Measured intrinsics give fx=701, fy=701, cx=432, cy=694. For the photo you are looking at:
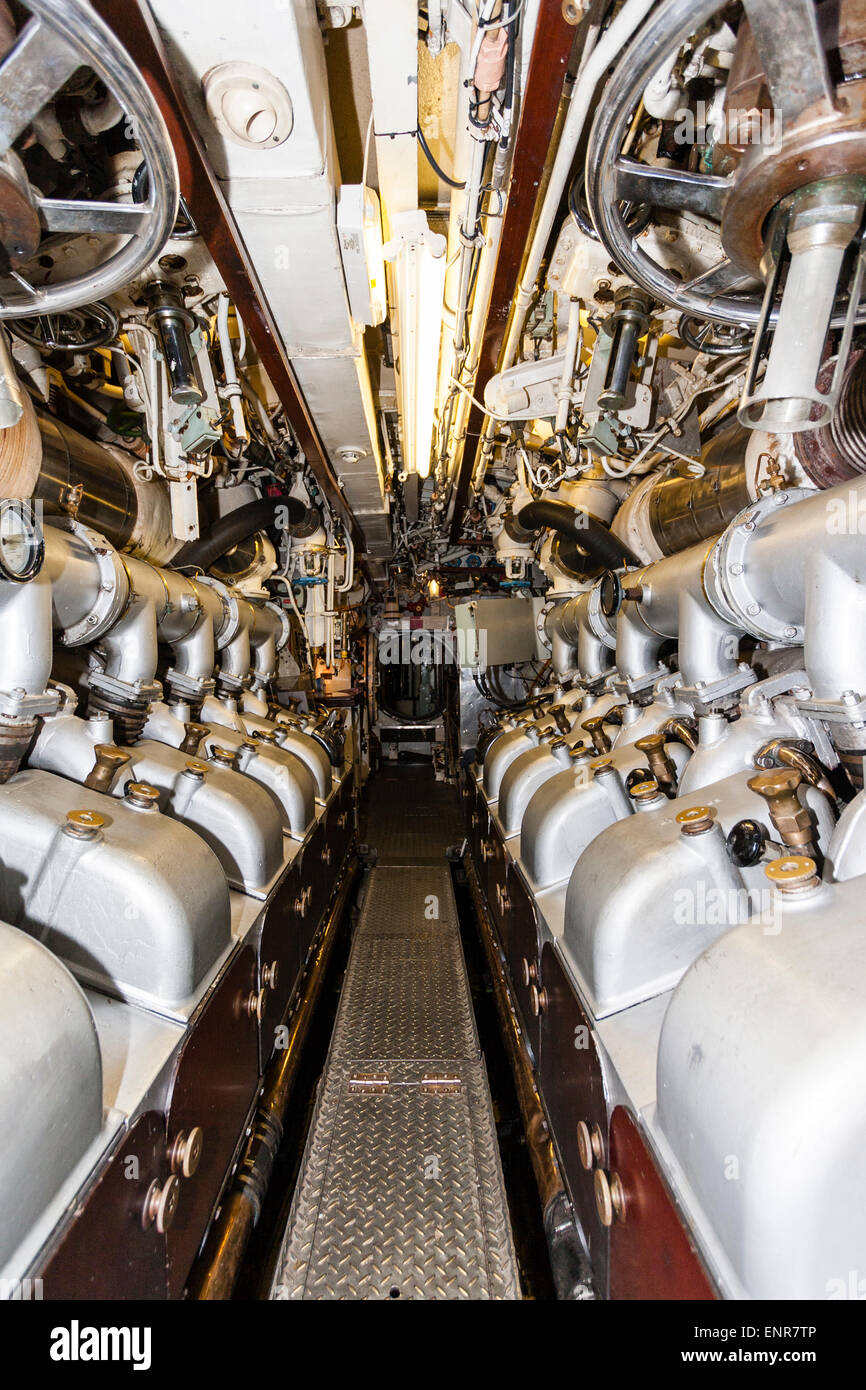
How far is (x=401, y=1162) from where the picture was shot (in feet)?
6.79

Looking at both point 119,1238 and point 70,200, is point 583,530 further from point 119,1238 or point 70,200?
point 119,1238

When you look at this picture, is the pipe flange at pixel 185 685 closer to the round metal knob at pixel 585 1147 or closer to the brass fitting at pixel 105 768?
the brass fitting at pixel 105 768

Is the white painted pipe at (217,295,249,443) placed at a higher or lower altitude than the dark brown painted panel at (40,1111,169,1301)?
higher

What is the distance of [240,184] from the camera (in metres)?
1.84

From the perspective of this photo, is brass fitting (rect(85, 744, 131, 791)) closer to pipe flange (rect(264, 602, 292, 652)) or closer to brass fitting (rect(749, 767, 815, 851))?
brass fitting (rect(749, 767, 815, 851))

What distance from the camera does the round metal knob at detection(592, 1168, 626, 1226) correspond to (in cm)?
130

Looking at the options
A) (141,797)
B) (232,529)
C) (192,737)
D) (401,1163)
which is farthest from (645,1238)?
(232,529)

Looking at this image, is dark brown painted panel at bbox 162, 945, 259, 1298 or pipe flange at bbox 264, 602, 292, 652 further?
pipe flange at bbox 264, 602, 292, 652

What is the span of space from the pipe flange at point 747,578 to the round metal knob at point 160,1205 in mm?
1868

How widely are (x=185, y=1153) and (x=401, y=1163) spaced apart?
35.6 inches

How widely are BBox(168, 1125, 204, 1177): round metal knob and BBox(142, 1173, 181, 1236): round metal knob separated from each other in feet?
0.14

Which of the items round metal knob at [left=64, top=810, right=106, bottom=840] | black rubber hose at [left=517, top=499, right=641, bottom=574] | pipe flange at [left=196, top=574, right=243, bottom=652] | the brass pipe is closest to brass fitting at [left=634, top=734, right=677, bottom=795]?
round metal knob at [left=64, top=810, right=106, bottom=840]
